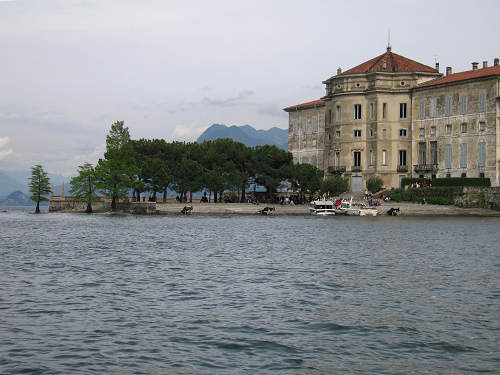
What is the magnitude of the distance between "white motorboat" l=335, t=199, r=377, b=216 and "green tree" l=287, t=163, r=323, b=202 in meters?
6.93

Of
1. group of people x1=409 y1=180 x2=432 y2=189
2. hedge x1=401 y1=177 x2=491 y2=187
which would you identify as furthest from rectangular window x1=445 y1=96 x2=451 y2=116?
group of people x1=409 y1=180 x2=432 y2=189

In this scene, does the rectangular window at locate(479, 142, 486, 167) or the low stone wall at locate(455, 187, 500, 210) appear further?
the rectangular window at locate(479, 142, 486, 167)

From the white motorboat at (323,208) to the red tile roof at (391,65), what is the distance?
26.4 m

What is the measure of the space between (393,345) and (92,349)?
725 centimetres

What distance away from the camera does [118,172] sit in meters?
93.2

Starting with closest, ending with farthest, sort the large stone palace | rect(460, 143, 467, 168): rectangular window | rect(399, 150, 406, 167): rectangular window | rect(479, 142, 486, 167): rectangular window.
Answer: rect(479, 142, 486, 167): rectangular window → the large stone palace → rect(460, 143, 467, 168): rectangular window → rect(399, 150, 406, 167): rectangular window

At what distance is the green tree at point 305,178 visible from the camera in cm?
9856

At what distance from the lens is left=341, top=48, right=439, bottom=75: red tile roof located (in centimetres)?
10541

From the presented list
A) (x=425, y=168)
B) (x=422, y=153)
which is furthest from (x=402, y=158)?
(x=425, y=168)

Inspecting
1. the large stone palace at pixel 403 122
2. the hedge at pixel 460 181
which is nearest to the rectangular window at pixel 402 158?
the large stone palace at pixel 403 122

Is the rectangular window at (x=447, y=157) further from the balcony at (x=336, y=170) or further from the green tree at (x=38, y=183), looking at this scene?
the green tree at (x=38, y=183)

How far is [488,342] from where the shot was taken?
16938 millimetres

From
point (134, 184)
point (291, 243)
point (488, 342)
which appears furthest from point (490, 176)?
point (488, 342)

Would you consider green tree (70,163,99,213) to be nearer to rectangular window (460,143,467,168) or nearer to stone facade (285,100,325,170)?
stone facade (285,100,325,170)
